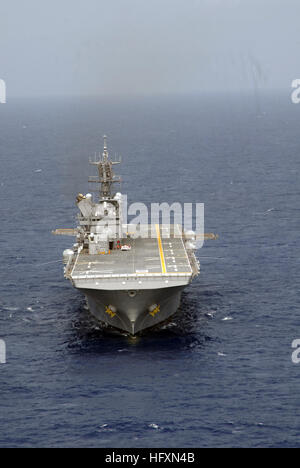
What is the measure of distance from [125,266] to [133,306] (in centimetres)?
667

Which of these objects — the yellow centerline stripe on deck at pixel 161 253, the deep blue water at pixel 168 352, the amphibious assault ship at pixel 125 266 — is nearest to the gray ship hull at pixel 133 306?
the amphibious assault ship at pixel 125 266

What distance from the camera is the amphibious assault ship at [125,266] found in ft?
225

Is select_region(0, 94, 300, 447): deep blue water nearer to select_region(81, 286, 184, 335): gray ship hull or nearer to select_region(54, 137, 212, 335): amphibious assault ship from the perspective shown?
select_region(81, 286, 184, 335): gray ship hull

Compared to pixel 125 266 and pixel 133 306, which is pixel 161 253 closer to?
pixel 125 266

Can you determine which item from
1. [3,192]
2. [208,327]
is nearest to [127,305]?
[208,327]

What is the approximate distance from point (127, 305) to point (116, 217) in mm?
15535

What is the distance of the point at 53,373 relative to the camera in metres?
61.6

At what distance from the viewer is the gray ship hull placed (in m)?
68.3

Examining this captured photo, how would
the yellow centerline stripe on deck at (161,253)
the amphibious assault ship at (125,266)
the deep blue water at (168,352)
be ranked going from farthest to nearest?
the yellow centerline stripe on deck at (161,253) → the amphibious assault ship at (125,266) → the deep blue water at (168,352)

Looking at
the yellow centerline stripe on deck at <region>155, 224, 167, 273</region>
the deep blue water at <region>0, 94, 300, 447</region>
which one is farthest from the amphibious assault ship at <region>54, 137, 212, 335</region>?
the deep blue water at <region>0, 94, 300, 447</region>

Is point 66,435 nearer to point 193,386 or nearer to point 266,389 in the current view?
point 193,386

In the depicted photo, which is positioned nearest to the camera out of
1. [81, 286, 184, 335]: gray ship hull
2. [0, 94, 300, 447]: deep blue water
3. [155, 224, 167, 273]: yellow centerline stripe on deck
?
[0, 94, 300, 447]: deep blue water

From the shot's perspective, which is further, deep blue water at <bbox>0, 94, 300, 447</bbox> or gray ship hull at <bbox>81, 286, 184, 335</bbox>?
gray ship hull at <bbox>81, 286, 184, 335</bbox>

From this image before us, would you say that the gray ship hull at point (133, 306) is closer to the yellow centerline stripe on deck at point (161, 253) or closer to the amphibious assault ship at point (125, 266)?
the amphibious assault ship at point (125, 266)
